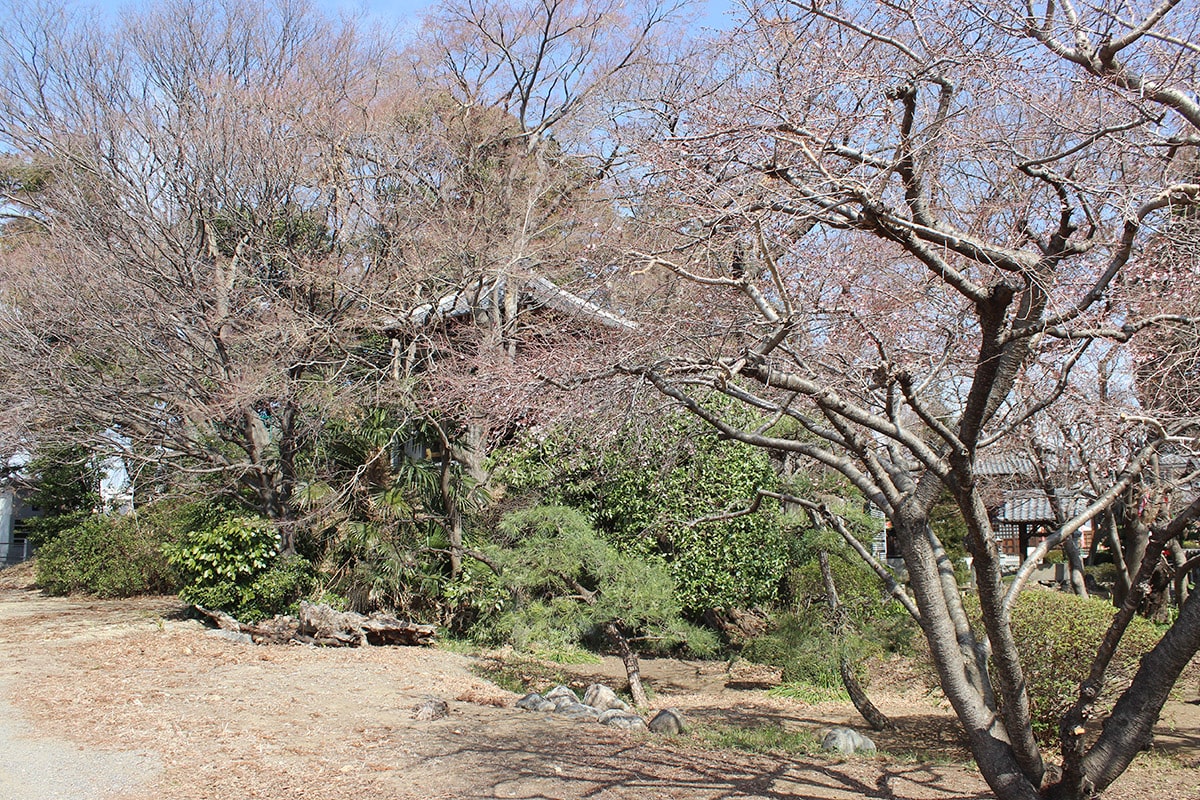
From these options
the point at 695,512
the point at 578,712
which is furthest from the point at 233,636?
the point at 695,512

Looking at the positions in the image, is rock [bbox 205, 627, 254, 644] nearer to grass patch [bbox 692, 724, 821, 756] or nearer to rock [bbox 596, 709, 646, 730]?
rock [bbox 596, 709, 646, 730]

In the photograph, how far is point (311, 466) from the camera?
43.2 feet

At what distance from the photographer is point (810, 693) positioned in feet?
33.6

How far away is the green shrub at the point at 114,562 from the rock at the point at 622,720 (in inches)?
423

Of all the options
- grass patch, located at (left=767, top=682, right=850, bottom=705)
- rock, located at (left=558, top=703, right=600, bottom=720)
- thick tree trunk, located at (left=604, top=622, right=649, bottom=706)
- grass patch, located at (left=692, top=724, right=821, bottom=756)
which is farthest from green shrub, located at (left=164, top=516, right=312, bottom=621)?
grass patch, located at (left=692, top=724, right=821, bottom=756)

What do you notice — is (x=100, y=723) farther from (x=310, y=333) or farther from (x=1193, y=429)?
(x=1193, y=429)

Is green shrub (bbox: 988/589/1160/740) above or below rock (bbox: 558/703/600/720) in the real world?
above

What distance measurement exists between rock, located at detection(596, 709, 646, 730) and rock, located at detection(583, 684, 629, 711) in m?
0.41

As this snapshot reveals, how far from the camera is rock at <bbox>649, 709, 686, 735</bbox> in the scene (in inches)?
295

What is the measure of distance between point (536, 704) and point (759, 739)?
1934mm

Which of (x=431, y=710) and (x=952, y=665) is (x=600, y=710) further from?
(x=952, y=665)

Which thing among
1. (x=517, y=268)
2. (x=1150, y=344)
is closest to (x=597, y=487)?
(x=517, y=268)

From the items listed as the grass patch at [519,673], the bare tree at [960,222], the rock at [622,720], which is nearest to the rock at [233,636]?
the grass patch at [519,673]

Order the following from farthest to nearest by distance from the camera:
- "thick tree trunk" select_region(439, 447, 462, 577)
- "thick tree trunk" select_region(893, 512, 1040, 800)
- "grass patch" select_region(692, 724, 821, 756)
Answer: "thick tree trunk" select_region(439, 447, 462, 577) → "grass patch" select_region(692, 724, 821, 756) → "thick tree trunk" select_region(893, 512, 1040, 800)
